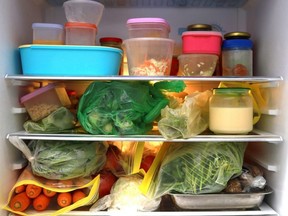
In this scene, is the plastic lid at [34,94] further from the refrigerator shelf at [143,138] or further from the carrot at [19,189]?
the carrot at [19,189]

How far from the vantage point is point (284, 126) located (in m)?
1.12

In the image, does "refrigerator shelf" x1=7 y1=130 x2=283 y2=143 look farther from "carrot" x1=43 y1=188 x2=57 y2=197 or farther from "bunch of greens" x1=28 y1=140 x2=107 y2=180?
"carrot" x1=43 y1=188 x2=57 y2=197

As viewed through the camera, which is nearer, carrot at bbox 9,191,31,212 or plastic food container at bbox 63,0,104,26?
carrot at bbox 9,191,31,212

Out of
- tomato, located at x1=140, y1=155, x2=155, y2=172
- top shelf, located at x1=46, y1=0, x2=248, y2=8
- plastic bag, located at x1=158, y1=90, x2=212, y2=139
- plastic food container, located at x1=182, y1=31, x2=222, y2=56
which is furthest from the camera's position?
top shelf, located at x1=46, y1=0, x2=248, y2=8

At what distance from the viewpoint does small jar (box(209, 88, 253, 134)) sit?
1.15 meters

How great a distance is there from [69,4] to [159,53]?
16.0 inches

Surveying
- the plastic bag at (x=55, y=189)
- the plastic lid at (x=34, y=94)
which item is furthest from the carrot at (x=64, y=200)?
the plastic lid at (x=34, y=94)

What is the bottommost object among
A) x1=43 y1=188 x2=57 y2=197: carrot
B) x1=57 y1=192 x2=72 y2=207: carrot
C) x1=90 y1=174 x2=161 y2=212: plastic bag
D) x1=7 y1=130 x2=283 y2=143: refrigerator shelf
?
x1=90 y1=174 x2=161 y2=212: plastic bag

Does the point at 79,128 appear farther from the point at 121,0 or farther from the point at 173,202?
the point at 121,0

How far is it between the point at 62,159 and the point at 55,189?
0.36ft

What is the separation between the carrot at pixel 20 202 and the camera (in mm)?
1125

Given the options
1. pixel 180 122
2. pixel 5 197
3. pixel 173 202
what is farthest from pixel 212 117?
pixel 5 197

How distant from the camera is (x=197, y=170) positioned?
45.7 inches

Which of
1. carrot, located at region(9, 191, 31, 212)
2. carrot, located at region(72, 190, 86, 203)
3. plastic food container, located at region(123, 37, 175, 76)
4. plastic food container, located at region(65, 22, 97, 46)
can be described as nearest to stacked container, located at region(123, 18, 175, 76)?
plastic food container, located at region(123, 37, 175, 76)
